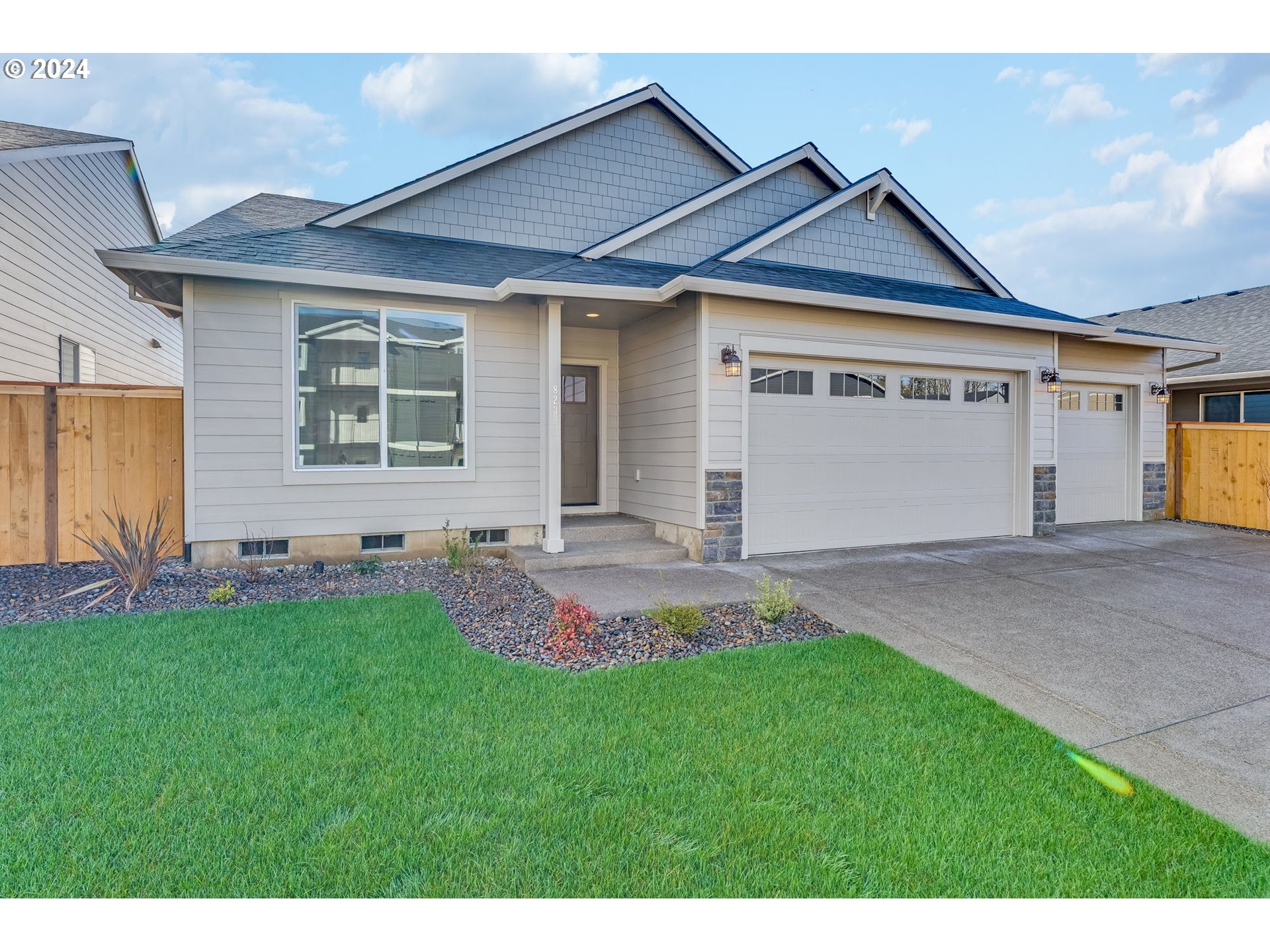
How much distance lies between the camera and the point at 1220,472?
988 centimetres

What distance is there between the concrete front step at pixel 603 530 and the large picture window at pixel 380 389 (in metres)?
1.49

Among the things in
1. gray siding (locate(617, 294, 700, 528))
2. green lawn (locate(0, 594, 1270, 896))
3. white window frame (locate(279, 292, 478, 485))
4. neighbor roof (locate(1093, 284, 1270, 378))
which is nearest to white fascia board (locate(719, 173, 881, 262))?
gray siding (locate(617, 294, 700, 528))

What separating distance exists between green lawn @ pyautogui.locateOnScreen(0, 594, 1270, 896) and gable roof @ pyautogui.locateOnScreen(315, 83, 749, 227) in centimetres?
606

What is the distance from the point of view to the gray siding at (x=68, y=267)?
7820mm

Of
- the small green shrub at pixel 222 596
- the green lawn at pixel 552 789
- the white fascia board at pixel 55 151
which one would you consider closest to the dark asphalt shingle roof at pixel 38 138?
the white fascia board at pixel 55 151

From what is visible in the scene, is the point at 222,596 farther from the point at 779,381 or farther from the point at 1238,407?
the point at 1238,407

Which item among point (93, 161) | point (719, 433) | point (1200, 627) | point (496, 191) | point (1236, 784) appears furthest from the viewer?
point (93, 161)

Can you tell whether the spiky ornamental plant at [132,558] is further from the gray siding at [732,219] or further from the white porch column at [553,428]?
the gray siding at [732,219]

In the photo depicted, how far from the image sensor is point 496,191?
28.6 ft

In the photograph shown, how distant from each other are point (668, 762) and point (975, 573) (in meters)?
4.93

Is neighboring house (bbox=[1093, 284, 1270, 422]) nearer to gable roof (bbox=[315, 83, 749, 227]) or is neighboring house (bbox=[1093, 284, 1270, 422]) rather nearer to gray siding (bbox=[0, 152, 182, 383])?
gable roof (bbox=[315, 83, 749, 227])

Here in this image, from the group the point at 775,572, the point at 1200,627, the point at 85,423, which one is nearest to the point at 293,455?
the point at 85,423

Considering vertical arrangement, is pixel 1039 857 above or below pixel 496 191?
below
